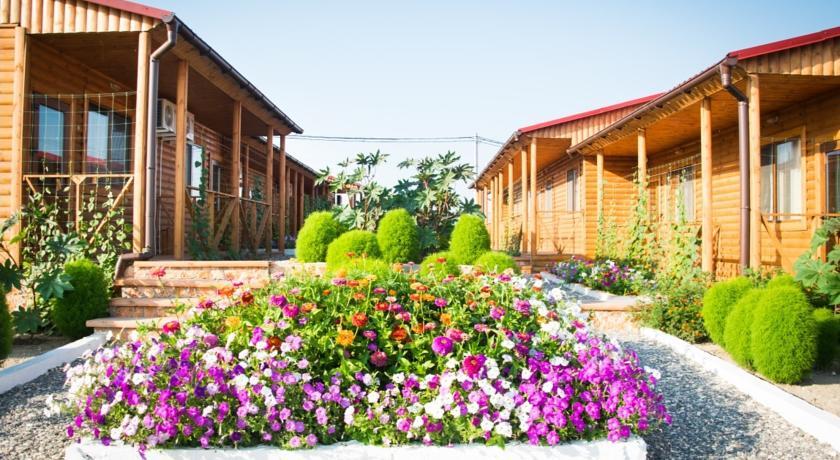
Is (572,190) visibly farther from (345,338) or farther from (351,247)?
(345,338)

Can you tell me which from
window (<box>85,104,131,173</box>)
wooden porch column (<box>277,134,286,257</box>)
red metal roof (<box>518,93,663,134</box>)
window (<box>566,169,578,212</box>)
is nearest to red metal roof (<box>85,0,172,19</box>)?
window (<box>85,104,131,173</box>)

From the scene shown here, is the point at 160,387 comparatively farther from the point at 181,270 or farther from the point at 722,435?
the point at 181,270

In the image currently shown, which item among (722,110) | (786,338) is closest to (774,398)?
(786,338)

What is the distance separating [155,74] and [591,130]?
31.8ft

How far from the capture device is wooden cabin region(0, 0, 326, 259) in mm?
6508

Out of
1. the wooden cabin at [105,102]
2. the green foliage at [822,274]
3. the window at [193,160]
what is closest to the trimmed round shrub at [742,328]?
the green foliage at [822,274]

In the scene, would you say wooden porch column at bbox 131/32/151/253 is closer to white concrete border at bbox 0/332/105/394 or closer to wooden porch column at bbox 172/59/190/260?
wooden porch column at bbox 172/59/190/260

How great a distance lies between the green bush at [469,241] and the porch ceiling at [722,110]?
375cm

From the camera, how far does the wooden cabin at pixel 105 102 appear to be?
651cm

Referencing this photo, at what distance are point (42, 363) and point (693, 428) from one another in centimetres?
502

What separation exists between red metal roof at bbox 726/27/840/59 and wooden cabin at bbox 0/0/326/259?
676 cm

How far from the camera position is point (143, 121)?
651cm

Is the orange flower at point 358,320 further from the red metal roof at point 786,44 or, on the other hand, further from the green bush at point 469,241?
the red metal roof at point 786,44

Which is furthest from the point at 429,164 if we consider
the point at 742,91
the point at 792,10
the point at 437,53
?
the point at 792,10
